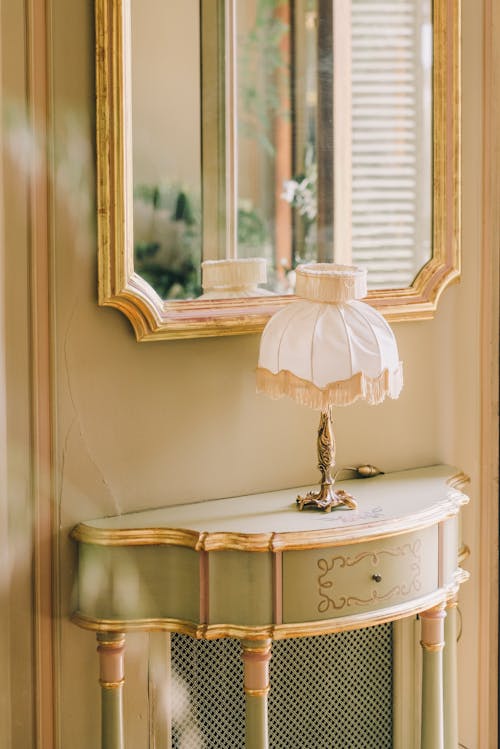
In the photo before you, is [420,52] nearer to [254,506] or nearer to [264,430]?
[264,430]

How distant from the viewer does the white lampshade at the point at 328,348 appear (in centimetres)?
223

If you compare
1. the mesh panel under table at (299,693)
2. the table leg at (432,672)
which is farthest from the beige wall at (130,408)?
the table leg at (432,672)

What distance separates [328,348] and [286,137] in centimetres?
52

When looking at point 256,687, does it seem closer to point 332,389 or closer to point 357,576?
point 357,576

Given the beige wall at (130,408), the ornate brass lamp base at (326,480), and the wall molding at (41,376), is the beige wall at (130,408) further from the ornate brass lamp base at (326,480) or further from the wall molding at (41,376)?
the ornate brass lamp base at (326,480)

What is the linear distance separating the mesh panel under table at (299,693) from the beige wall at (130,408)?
118mm

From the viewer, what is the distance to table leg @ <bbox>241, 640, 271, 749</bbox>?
220 cm

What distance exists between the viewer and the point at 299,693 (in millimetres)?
2648

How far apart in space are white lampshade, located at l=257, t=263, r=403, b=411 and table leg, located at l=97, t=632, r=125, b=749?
1.88ft

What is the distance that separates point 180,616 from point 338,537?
0.33 m

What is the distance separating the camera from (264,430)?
2.53 meters

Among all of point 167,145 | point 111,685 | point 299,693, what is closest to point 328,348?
point 167,145

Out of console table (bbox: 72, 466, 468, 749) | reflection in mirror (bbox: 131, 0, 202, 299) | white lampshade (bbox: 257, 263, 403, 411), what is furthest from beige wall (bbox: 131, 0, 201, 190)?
console table (bbox: 72, 466, 468, 749)

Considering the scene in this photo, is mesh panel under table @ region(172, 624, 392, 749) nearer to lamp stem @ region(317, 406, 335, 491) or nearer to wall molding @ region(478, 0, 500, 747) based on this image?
wall molding @ region(478, 0, 500, 747)
